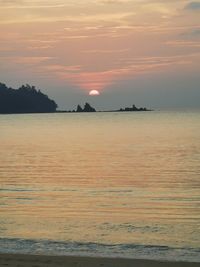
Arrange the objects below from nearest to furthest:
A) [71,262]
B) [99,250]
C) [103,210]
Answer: [71,262], [99,250], [103,210]

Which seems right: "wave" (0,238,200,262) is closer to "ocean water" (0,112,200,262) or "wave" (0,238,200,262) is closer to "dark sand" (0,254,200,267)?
"ocean water" (0,112,200,262)

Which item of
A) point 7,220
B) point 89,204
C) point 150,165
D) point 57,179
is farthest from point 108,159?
point 7,220

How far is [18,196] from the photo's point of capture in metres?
21.8

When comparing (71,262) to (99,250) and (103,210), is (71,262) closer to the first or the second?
(99,250)

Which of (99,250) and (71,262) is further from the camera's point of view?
(99,250)

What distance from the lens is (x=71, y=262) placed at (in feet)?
36.9

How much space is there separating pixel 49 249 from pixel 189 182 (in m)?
14.3

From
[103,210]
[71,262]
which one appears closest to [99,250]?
[71,262]

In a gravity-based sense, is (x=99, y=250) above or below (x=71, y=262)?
below

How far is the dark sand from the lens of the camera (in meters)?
11.0

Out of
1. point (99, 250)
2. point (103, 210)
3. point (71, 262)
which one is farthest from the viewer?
point (103, 210)

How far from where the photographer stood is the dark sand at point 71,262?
1098 centimetres

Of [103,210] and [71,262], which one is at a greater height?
[71,262]

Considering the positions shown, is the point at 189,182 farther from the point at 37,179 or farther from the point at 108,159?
the point at 108,159
